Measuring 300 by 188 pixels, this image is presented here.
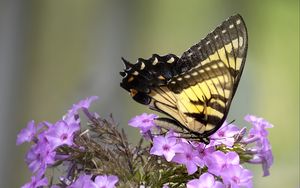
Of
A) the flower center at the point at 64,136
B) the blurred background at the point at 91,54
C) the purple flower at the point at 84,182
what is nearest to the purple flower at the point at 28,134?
the flower center at the point at 64,136

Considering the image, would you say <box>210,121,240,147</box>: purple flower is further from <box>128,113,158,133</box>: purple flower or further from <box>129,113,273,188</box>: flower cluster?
<box>128,113,158,133</box>: purple flower

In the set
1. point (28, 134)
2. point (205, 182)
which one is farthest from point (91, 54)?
point (205, 182)

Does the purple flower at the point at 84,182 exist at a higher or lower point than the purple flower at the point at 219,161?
higher

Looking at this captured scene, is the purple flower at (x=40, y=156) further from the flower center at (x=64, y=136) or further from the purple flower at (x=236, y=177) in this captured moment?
the purple flower at (x=236, y=177)

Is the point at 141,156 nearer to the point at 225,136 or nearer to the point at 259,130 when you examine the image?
the point at 225,136

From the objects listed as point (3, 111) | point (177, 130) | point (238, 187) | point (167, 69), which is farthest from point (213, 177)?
point (3, 111)

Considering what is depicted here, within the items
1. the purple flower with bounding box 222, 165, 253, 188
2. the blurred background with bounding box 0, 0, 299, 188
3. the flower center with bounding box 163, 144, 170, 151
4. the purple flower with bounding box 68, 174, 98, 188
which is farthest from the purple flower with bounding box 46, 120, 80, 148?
the blurred background with bounding box 0, 0, 299, 188
